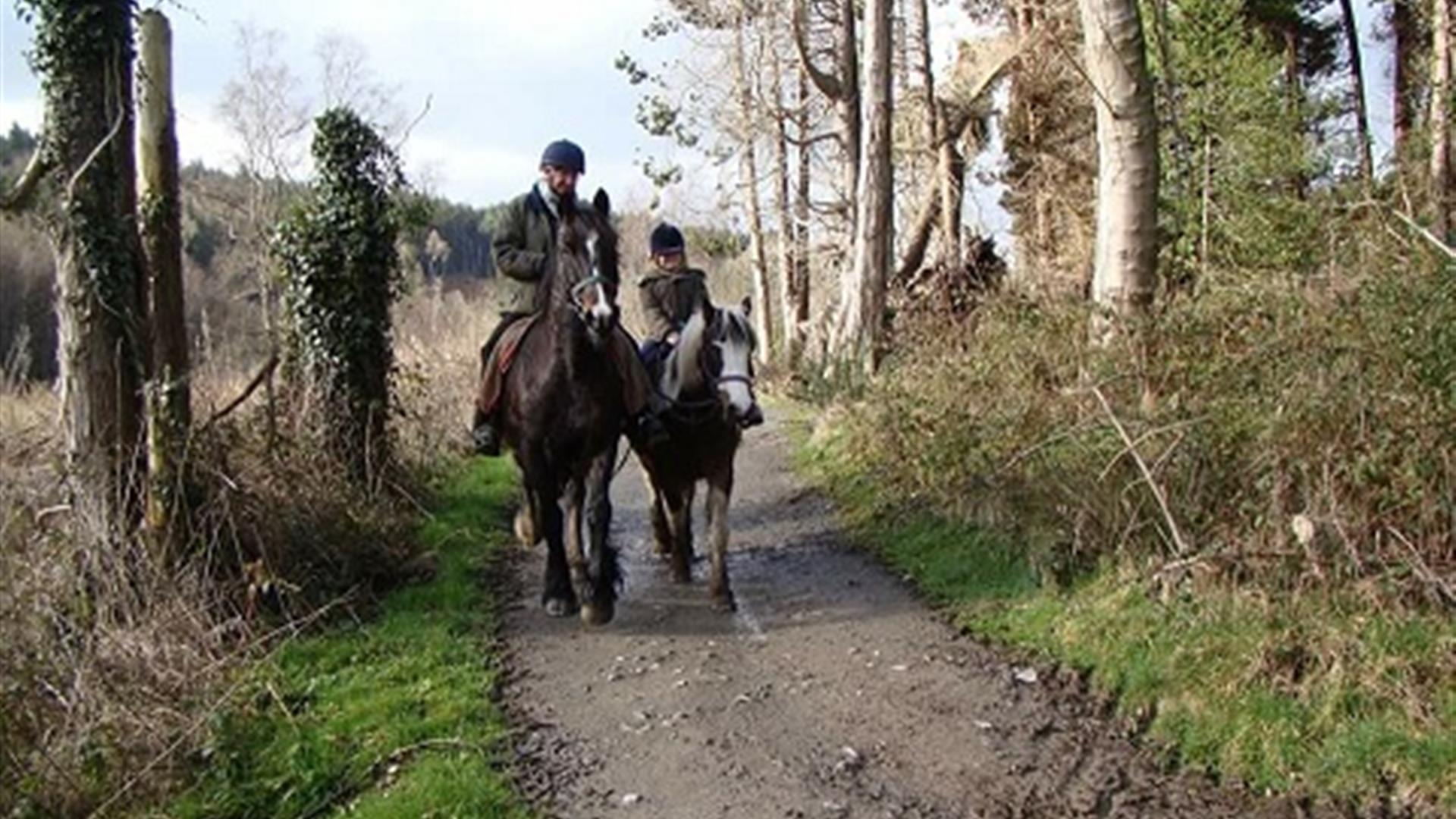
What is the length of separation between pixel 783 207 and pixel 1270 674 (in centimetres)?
2908

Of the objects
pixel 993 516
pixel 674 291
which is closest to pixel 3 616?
pixel 674 291

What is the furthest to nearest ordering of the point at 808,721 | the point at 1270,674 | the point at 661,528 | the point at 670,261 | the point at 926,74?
the point at 926,74, the point at 661,528, the point at 670,261, the point at 808,721, the point at 1270,674

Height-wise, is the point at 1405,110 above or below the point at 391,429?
above

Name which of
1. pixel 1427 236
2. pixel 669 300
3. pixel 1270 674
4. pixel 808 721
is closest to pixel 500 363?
pixel 669 300

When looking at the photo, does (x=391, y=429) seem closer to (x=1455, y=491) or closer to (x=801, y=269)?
(x=1455, y=491)

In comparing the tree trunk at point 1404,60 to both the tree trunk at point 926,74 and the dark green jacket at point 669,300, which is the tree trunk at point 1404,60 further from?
the dark green jacket at point 669,300

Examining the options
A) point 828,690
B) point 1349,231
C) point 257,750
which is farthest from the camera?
point 1349,231

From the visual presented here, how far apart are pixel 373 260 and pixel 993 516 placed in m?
6.65

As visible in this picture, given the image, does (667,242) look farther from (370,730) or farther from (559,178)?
(370,730)

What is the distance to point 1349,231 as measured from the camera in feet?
28.4

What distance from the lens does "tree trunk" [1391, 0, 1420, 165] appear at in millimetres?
27016

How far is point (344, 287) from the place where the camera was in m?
13.0

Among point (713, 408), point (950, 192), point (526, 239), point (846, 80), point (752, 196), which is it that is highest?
point (846, 80)

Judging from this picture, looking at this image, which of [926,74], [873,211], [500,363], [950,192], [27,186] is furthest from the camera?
[950,192]
